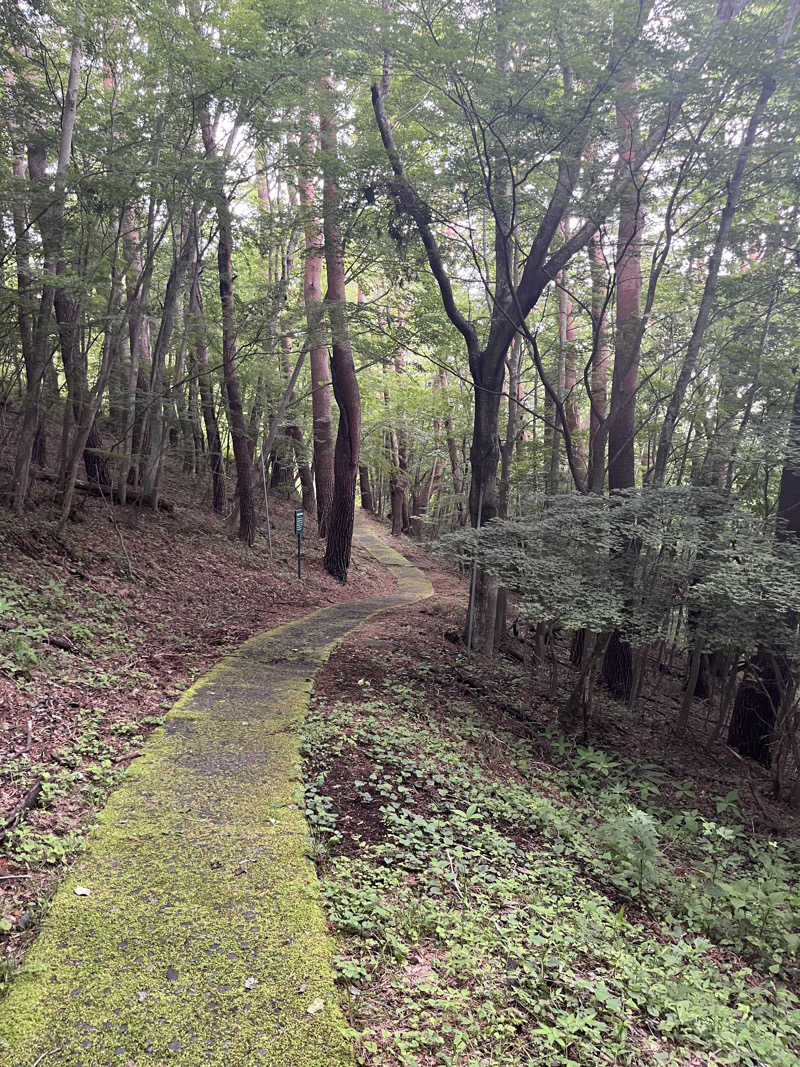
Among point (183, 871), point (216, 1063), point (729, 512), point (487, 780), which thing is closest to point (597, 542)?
point (729, 512)

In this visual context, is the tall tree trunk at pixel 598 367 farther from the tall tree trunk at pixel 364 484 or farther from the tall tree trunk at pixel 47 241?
the tall tree trunk at pixel 364 484

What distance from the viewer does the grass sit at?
2.14 metres

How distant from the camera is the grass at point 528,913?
7.04 ft

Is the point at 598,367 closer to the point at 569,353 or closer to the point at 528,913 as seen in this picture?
the point at 569,353

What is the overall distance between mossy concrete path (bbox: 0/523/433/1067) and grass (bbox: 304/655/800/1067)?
0.18 metres

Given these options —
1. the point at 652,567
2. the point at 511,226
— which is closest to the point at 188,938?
the point at 652,567

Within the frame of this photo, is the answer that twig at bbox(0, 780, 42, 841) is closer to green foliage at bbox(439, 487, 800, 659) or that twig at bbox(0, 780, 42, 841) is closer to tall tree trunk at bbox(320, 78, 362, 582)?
green foliage at bbox(439, 487, 800, 659)

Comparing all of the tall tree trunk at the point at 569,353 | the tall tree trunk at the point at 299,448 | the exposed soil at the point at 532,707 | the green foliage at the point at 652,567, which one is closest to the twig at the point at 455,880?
the exposed soil at the point at 532,707

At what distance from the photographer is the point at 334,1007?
6.57 feet

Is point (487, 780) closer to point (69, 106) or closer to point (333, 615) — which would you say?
point (333, 615)

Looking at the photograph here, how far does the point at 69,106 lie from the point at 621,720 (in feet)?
31.7

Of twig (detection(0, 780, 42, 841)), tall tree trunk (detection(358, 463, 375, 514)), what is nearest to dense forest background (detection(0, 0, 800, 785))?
twig (detection(0, 780, 42, 841))

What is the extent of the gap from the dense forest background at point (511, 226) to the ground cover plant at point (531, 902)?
4.86ft

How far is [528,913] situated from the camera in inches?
114
